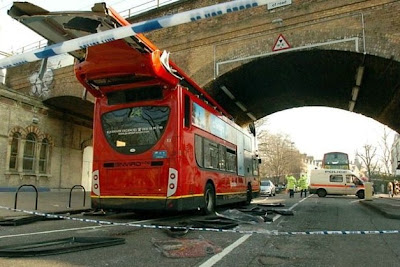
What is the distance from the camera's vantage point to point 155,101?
361 inches

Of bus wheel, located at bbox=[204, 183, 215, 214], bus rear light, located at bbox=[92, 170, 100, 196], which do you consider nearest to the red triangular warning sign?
bus wheel, located at bbox=[204, 183, 215, 214]

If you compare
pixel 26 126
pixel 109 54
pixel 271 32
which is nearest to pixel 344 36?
pixel 271 32

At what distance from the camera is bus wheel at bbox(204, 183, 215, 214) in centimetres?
1028

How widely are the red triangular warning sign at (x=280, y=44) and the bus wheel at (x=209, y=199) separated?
25.1 feet

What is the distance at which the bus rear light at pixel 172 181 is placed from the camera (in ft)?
28.3

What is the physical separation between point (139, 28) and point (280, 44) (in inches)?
459

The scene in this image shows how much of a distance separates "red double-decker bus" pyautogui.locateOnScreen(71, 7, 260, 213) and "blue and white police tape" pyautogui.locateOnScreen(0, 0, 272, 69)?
2.28 meters

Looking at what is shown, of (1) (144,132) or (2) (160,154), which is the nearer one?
(2) (160,154)

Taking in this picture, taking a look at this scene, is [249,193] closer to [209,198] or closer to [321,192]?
[209,198]

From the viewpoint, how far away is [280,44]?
15453 mm

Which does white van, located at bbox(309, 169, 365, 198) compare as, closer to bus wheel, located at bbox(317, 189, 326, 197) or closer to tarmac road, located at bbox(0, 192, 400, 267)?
bus wheel, located at bbox(317, 189, 326, 197)

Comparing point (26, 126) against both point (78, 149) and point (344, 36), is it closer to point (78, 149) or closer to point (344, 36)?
point (78, 149)

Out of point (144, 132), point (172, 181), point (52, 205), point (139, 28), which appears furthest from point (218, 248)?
point (52, 205)

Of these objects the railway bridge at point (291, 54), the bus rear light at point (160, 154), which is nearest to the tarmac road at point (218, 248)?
the bus rear light at point (160, 154)
